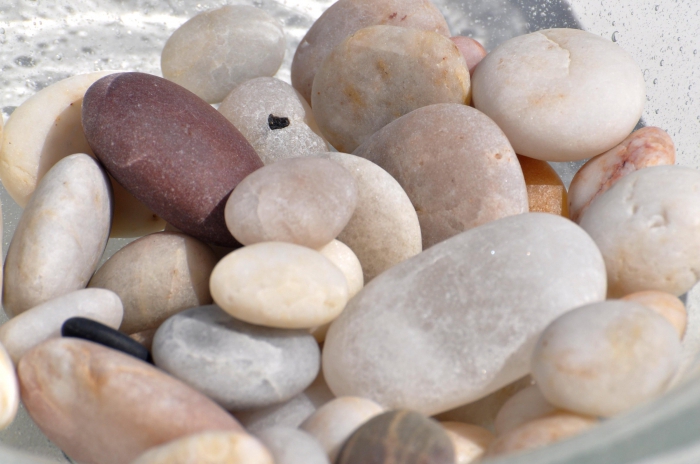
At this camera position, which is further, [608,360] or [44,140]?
[44,140]

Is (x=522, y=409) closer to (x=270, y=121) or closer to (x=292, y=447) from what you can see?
(x=292, y=447)

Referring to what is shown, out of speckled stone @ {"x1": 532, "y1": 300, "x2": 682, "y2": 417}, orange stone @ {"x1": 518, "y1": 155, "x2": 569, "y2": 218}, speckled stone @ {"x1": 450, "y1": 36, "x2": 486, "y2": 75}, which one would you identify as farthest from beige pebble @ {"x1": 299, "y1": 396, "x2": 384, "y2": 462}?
speckled stone @ {"x1": 450, "y1": 36, "x2": 486, "y2": 75}

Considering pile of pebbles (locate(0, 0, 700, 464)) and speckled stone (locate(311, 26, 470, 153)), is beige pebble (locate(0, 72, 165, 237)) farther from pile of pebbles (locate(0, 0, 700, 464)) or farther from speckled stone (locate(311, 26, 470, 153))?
speckled stone (locate(311, 26, 470, 153))

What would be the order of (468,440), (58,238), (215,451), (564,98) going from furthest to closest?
(564,98) < (58,238) < (468,440) < (215,451)

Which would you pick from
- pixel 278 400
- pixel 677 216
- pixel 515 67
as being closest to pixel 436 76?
pixel 515 67

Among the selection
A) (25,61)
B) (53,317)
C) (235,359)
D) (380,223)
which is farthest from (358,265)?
(25,61)

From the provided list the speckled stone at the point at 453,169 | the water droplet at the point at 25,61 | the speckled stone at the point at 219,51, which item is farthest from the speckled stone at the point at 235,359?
the water droplet at the point at 25,61
